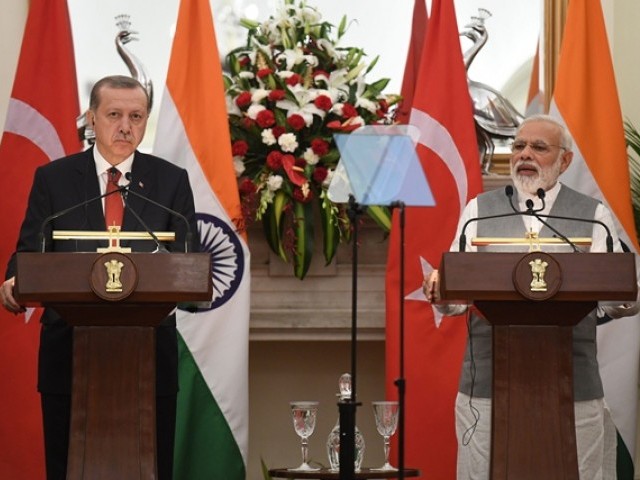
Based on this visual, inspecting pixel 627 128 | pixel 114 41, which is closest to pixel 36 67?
pixel 114 41

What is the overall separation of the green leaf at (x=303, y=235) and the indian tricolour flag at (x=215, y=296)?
0.31 m

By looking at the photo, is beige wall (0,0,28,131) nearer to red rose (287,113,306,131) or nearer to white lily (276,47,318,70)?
white lily (276,47,318,70)

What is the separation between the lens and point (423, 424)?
16.8ft

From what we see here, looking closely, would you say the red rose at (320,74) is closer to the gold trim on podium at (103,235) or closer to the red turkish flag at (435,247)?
the red turkish flag at (435,247)

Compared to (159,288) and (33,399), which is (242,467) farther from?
(159,288)

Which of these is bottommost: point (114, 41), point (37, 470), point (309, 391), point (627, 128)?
point (37, 470)

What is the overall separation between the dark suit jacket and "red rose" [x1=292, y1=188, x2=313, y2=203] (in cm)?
140

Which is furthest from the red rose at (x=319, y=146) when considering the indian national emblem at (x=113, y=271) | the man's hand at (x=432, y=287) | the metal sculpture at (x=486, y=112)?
the indian national emblem at (x=113, y=271)

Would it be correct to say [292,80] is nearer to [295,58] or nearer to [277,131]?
[295,58]

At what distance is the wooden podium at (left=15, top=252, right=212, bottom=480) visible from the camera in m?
3.31

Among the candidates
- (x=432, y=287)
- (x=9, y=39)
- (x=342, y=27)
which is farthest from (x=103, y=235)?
(x=9, y=39)

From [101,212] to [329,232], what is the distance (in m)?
1.77

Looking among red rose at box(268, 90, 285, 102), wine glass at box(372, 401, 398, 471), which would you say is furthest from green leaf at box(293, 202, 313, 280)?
wine glass at box(372, 401, 398, 471)

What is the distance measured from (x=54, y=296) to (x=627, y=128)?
3.40 m
